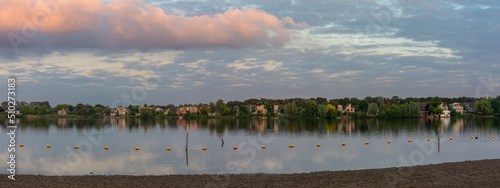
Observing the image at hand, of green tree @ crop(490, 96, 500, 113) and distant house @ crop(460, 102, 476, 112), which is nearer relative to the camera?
green tree @ crop(490, 96, 500, 113)

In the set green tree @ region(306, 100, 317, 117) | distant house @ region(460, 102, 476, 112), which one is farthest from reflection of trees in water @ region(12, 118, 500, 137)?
distant house @ region(460, 102, 476, 112)

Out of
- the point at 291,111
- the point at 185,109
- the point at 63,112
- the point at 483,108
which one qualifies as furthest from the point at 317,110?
the point at 63,112

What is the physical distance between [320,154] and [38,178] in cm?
2194

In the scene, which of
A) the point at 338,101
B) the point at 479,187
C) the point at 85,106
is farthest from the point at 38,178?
the point at 85,106

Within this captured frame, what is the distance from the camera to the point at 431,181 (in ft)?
58.5

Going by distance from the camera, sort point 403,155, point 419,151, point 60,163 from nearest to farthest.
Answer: point 60,163 < point 403,155 < point 419,151

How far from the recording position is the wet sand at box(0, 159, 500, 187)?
1744 cm

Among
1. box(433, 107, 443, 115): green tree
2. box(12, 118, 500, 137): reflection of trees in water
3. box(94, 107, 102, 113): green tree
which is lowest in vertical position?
box(12, 118, 500, 137): reflection of trees in water

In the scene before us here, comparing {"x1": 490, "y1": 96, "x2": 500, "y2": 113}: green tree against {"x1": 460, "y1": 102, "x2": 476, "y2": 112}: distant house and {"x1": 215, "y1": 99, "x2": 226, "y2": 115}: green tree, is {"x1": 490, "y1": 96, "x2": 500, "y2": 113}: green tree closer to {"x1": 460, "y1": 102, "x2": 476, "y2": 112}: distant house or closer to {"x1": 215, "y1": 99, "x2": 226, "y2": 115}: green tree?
{"x1": 460, "y1": 102, "x2": 476, "y2": 112}: distant house

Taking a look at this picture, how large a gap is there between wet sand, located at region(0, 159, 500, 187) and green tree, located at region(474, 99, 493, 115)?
403ft

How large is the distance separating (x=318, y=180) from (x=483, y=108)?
132 m

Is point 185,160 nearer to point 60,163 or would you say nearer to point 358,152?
point 60,163

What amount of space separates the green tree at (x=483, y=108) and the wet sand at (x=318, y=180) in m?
123

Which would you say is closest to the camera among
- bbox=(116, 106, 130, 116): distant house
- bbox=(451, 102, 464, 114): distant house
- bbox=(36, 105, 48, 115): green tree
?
bbox=(451, 102, 464, 114): distant house
